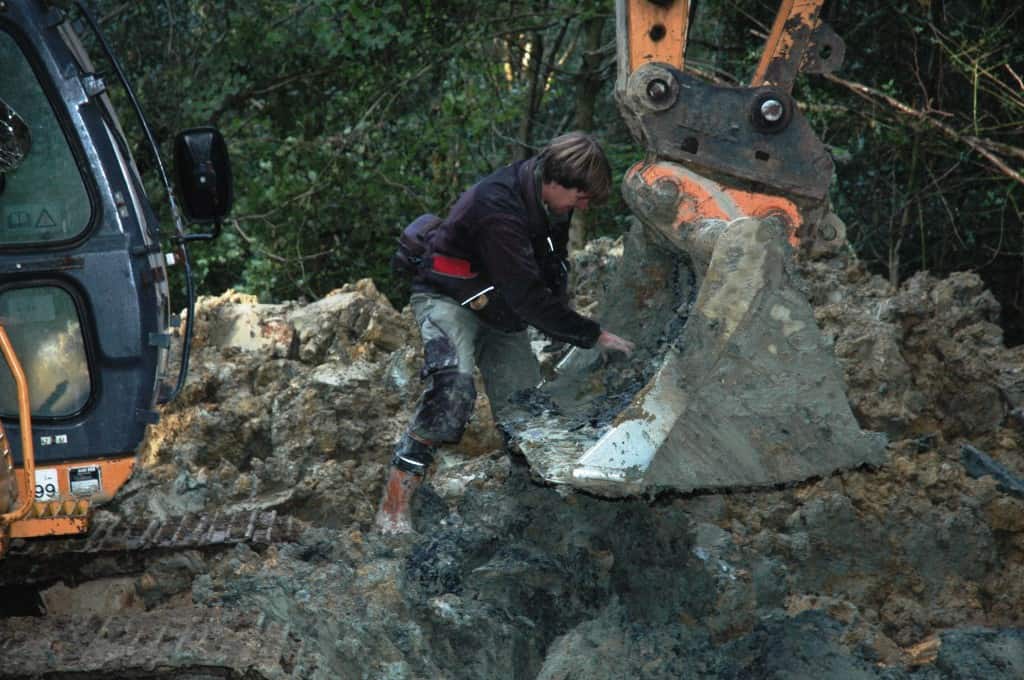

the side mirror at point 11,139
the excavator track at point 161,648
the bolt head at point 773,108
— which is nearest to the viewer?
the excavator track at point 161,648

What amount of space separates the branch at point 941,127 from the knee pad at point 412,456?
3.97 metres

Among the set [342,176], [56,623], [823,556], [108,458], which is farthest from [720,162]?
[342,176]

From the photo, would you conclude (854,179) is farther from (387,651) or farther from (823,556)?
(387,651)

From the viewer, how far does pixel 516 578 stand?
3.59 meters

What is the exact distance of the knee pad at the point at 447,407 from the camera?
4.05 metres

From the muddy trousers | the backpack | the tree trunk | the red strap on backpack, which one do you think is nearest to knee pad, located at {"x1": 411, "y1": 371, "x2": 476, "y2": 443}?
the muddy trousers

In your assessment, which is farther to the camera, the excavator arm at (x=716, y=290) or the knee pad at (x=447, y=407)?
the knee pad at (x=447, y=407)

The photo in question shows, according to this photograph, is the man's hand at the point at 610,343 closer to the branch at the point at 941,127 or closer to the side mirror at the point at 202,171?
the side mirror at the point at 202,171

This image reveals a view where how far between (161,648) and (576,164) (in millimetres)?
1967

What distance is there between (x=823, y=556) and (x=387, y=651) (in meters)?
1.67

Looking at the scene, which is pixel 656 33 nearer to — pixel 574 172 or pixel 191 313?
pixel 574 172

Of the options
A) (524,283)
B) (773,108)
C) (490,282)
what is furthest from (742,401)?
(490,282)

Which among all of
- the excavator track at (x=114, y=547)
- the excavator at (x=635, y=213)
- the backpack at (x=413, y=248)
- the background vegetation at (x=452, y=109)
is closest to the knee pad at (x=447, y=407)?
the excavator at (x=635, y=213)

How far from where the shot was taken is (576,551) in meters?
3.70
